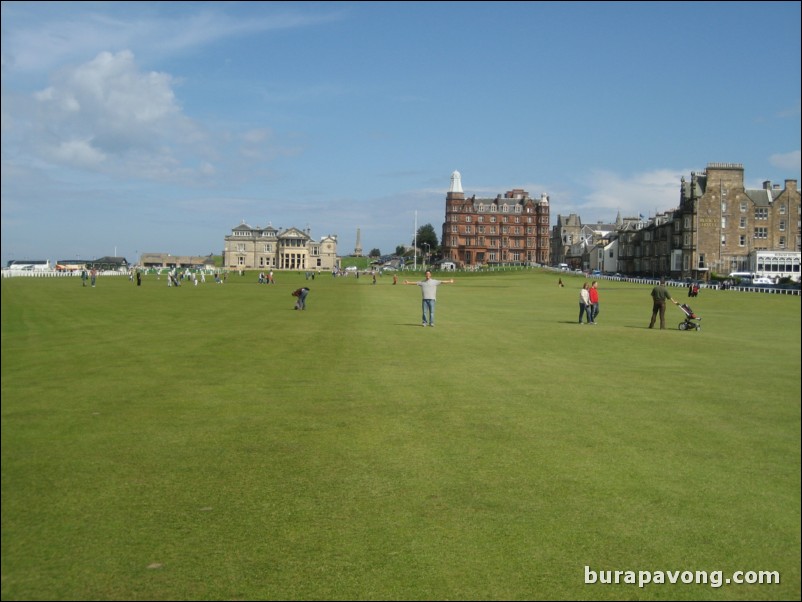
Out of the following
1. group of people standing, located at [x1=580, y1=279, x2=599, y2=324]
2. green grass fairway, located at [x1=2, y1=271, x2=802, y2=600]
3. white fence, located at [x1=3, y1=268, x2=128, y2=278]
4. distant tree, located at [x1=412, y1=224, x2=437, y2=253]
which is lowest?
green grass fairway, located at [x1=2, y1=271, x2=802, y2=600]

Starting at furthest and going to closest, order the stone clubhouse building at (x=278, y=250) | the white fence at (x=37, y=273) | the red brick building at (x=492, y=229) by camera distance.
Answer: the stone clubhouse building at (x=278, y=250) → the red brick building at (x=492, y=229) → the white fence at (x=37, y=273)

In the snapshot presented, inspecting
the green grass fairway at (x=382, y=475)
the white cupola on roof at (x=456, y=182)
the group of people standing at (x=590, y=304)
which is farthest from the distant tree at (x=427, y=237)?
the green grass fairway at (x=382, y=475)

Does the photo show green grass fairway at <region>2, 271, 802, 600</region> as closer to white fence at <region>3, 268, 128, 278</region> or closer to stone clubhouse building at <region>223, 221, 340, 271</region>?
white fence at <region>3, 268, 128, 278</region>

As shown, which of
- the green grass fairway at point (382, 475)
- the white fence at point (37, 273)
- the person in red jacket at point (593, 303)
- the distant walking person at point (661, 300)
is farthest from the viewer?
the person in red jacket at point (593, 303)

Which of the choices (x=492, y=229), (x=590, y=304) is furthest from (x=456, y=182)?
(x=590, y=304)

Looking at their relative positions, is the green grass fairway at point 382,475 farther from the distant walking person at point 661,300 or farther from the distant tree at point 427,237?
the distant tree at point 427,237

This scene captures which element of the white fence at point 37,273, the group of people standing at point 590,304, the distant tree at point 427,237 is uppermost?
the distant tree at point 427,237

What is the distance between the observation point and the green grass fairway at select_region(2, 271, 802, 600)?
17.2 ft

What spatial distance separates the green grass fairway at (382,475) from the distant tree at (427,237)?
504 feet

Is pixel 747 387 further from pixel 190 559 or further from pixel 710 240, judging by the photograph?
pixel 190 559

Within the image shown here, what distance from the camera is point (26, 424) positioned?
6613mm

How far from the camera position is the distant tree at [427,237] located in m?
168

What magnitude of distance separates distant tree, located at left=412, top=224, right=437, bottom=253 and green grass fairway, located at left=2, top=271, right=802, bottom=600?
154m

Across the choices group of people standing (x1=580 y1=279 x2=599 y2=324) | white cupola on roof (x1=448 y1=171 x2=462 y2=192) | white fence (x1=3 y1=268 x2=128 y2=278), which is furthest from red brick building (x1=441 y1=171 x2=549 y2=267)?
white fence (x1=3 y1=268 x2=128 y2=278)
